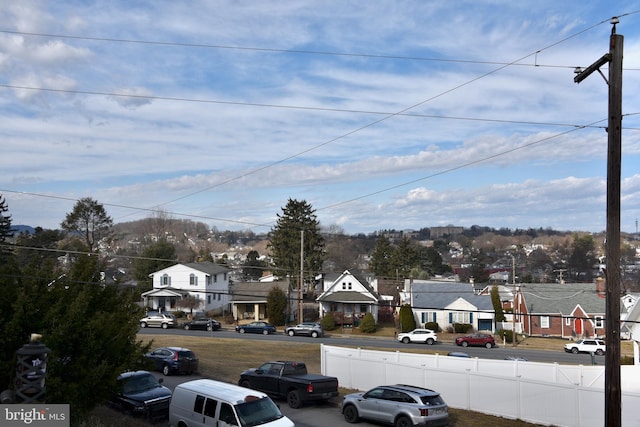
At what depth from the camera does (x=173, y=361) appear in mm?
28984

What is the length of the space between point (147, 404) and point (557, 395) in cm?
1420

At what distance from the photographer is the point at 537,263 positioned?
143375mm

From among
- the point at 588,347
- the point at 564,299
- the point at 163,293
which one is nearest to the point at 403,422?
the point at 588,347

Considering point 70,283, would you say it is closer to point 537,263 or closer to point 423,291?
point 423,291

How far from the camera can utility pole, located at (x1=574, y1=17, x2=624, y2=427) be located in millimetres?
12180

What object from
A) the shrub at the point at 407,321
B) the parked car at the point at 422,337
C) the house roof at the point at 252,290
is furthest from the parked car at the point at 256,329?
the shrub at the point at 407,321

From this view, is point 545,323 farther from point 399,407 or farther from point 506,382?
point 399,407

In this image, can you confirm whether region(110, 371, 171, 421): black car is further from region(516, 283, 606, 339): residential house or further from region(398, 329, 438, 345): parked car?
region(516, 283, 606, 339): residential house

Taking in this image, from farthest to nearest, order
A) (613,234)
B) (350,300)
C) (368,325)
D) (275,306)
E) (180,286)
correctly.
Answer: (180,286) → (350,300) → (275,306) → (368,325) → (613,234)

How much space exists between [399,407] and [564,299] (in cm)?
5372

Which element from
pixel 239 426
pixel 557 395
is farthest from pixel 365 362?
pixel 239 426

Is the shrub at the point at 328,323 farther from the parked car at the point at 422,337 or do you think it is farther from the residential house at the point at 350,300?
the parked car at the point at 422,337

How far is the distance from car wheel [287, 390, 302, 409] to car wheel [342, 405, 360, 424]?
6.96 ft

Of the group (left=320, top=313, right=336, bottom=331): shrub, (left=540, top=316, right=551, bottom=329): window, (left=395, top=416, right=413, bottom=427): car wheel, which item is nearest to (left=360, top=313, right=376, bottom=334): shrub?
(left=320, top=313, right=336, bottom=331): shrub
